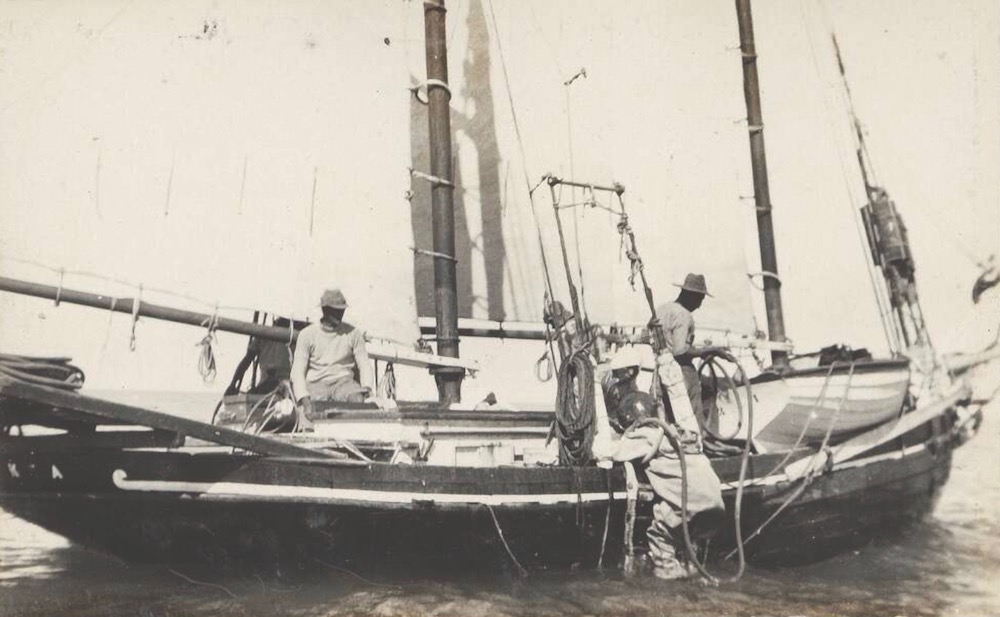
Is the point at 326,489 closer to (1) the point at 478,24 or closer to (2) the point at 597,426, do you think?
(2) the point at 597,426

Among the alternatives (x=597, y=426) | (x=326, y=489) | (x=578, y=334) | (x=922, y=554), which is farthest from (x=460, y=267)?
(x=922, y=554)

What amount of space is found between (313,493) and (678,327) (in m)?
3.84

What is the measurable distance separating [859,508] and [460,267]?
18.3 ft

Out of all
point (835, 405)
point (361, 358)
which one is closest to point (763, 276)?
point (835, 405)

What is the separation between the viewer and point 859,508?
6887 mm

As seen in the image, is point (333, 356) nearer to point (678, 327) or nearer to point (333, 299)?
point (333, 299)

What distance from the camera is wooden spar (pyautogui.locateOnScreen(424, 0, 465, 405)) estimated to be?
7566 millimetres

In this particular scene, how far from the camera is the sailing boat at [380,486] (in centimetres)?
492

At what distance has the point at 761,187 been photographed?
11.8 metres

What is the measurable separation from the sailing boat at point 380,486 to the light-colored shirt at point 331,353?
24.1 inches

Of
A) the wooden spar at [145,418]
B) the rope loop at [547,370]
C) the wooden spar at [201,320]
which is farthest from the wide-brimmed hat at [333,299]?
the rope loop at [547,370]

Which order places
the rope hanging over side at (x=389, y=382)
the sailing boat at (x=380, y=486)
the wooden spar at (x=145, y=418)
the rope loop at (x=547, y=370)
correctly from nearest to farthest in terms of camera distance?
1. the wooden spar at (x=145, y=418)
2. the sailing boat at (x=380, y=486)
3. the rope loop at (x=547, y=370)
4. the rope hanging over side at (x=389, y=382)

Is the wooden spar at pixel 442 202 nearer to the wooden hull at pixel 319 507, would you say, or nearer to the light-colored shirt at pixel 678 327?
the wooden hull at pixel 319 507

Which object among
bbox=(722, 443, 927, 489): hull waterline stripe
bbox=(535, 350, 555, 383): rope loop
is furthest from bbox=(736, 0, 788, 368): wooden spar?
bbox=(535, 350, 555, 383): rope loop
